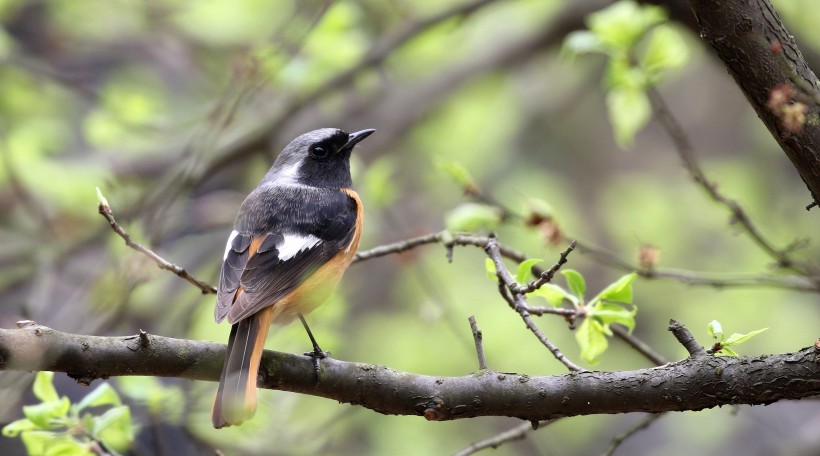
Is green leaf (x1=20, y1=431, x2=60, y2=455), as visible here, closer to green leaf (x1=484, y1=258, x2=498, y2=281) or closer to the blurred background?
the blurred background

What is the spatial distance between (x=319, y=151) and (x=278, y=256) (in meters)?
0.99

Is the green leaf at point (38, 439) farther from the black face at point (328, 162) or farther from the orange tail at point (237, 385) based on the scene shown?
the black face at point (328, 162)

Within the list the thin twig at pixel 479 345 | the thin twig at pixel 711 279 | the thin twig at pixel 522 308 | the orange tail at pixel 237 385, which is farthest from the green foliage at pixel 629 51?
the orange tail at pixel 237 385

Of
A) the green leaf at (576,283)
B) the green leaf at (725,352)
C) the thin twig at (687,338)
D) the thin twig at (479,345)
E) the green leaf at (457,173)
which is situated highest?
the green leaf at (457,173)

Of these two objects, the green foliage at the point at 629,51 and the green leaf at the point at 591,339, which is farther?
the green foliage at the point at 629,51

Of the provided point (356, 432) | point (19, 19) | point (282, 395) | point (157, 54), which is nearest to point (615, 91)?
point (282, 395)

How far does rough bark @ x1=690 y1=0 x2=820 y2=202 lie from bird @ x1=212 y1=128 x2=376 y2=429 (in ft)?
5.11

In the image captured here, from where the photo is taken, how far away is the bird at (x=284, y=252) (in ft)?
9.19

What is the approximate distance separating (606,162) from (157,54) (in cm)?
554

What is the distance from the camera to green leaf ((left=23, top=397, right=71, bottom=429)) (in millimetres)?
3027

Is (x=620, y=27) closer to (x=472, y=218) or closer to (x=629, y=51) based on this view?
(x=629, y=51)

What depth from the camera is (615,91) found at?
4.34 m

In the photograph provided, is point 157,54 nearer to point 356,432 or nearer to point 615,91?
point 356,432

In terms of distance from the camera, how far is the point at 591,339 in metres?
2.98
